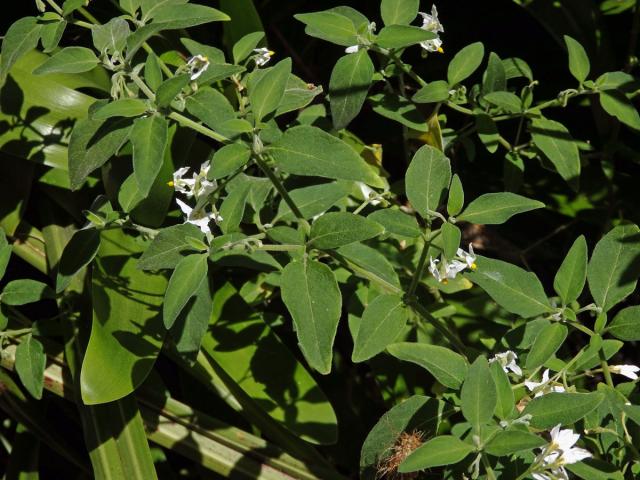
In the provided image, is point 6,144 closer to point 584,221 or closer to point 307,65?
point 307,65

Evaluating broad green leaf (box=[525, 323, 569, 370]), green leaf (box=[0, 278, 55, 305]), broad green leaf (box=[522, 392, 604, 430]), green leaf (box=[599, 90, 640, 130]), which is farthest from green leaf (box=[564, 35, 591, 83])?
green leaf (box=[0, 278, 55, 305])

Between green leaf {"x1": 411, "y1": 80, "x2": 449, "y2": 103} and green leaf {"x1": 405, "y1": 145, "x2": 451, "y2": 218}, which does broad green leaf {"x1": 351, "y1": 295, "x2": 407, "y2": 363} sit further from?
green leaf {"x1": 411, "y1": 80, "x2": 449, "y2": 103}

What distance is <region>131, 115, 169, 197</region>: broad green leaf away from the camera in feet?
2.84

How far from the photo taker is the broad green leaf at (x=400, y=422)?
0.98m

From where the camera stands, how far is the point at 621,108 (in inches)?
46.0

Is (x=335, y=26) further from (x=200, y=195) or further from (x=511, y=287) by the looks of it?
Result: (x=511, y=287)

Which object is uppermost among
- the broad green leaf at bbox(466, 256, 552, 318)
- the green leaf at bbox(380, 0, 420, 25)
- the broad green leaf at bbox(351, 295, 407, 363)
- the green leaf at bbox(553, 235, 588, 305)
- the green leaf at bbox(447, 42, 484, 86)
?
the green leaf at bbox(380, 0, 420, 25)

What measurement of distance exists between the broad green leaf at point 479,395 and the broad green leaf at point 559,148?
19.2 inches

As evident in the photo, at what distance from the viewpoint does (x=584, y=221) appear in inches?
65.3

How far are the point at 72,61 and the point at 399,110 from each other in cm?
52

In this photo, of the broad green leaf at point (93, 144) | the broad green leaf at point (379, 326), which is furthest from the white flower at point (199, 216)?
the broad green leaf at point (379, 326)

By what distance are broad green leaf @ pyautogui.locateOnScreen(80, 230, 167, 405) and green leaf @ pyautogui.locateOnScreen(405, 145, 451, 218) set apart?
44 cm

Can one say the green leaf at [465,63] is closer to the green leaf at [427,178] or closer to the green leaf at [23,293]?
the green leaf at [427,178]

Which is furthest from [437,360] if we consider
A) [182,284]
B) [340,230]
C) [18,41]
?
[18,41]
